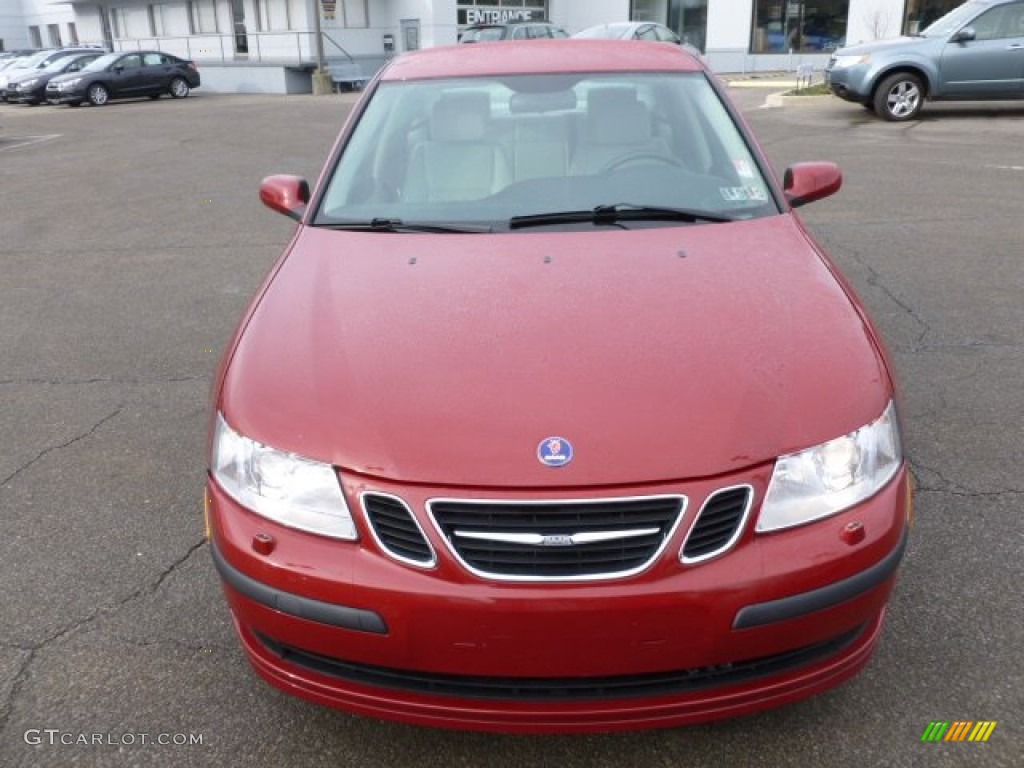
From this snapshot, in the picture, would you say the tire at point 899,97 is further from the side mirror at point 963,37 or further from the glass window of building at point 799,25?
the glass window of building at point 799,25

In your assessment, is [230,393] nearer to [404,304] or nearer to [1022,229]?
[404,304]

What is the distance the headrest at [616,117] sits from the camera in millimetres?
3412

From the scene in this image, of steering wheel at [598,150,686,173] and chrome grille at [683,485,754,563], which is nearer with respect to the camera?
chrome grille at [683,485,754,563]

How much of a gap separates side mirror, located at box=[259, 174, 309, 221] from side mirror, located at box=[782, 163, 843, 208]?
191 centimetres

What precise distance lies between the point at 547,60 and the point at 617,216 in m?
1.06

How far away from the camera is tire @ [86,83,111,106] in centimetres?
2652

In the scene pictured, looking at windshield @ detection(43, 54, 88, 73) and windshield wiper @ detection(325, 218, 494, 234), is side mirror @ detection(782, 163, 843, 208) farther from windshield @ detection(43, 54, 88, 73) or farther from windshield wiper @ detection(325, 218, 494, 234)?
windshield @ detection(43, 54, 88, 73)

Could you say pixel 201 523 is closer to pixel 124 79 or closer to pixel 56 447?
pixel 56 447

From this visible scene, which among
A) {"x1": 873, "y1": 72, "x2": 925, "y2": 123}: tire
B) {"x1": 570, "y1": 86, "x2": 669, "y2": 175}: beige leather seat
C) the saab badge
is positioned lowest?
{"x1": 873, "y1": 72, "x2": 925, "y2": 123}: tire

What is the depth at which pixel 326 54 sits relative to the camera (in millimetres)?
31828

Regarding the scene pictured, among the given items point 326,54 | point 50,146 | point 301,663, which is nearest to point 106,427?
point 301,663
